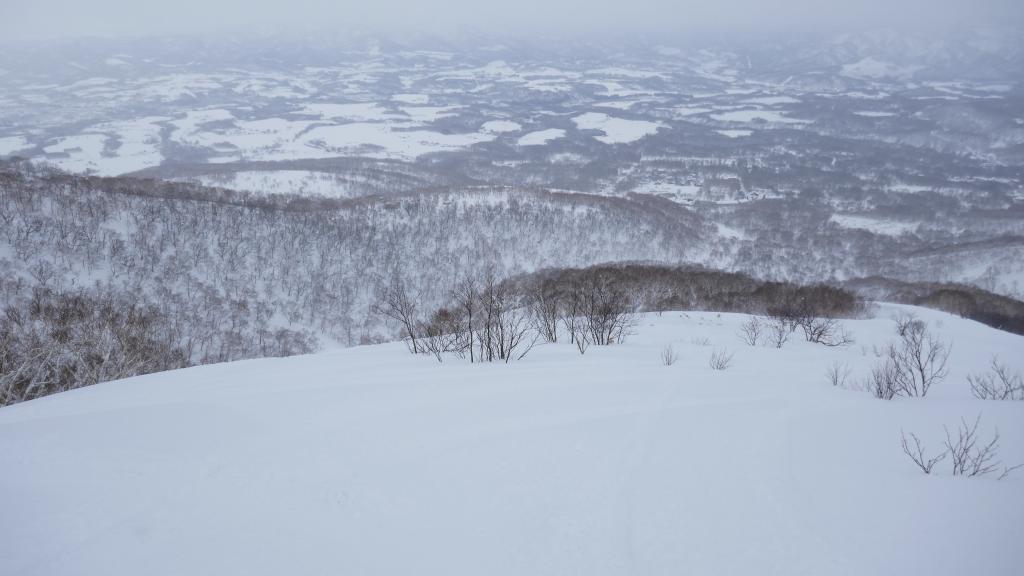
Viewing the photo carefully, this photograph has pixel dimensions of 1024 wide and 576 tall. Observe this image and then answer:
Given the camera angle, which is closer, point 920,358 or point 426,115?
point 920,358

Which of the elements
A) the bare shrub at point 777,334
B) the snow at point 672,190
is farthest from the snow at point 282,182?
the bare shrub at point 777,334

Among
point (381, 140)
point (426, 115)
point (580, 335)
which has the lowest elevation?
point (580, 335)

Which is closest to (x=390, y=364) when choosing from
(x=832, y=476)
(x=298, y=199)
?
(x=832, y=476)

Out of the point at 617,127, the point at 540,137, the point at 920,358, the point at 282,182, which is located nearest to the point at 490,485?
the point at 920,358

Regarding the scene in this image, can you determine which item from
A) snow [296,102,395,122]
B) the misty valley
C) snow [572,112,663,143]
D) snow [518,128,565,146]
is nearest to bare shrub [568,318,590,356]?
the misty valley

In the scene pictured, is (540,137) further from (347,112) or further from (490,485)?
(490,485)

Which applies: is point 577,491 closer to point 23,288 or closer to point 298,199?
point 23,288

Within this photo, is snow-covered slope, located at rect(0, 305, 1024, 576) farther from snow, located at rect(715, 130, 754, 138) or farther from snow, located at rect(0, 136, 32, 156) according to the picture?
snow, located at rect(715, 130, 754, 138)
